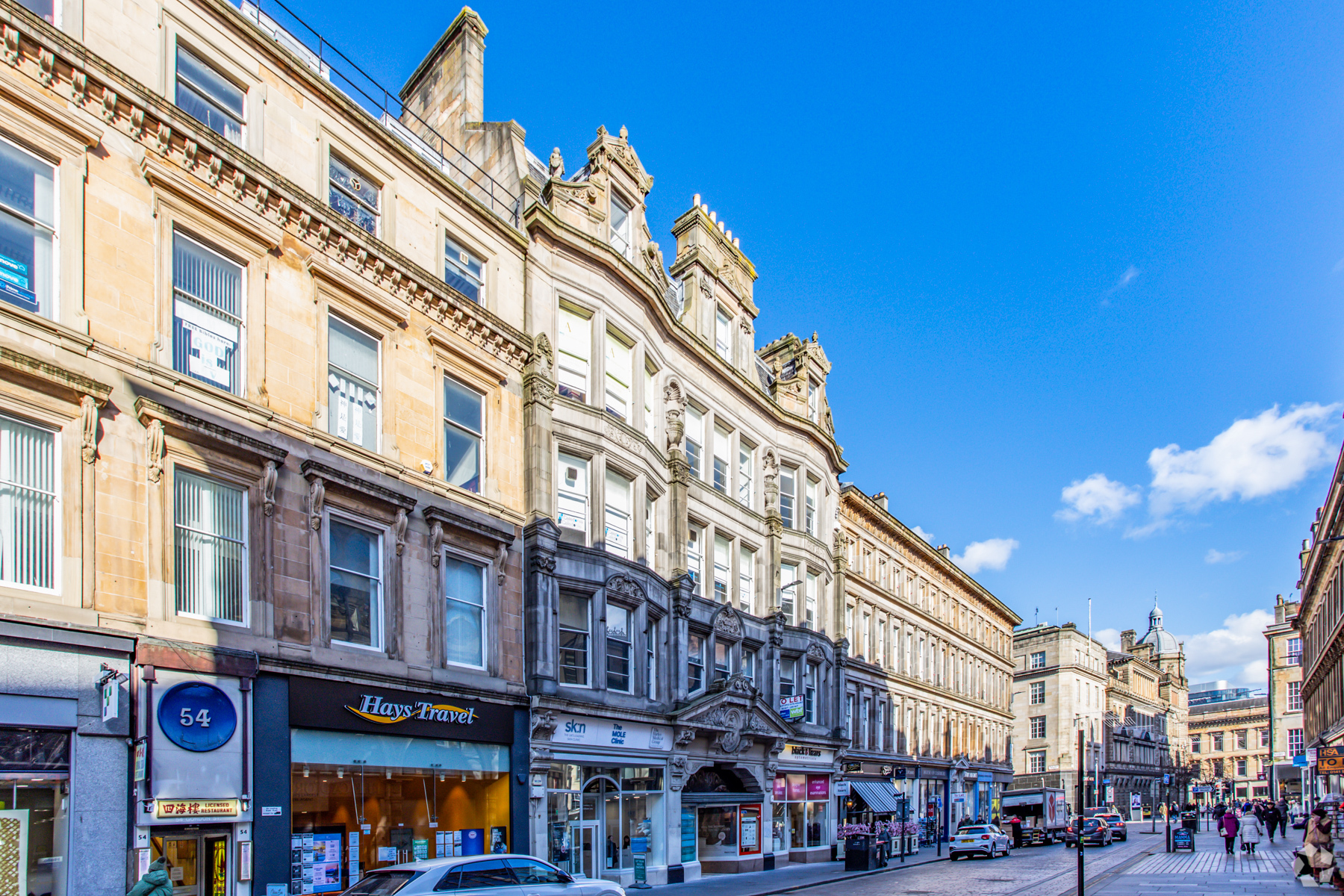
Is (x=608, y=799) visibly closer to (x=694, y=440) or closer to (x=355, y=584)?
(x=355, y=584)

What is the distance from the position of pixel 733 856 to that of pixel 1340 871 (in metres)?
16.6

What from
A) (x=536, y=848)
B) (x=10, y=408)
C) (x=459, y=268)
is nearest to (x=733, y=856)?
(x=536, y=848)

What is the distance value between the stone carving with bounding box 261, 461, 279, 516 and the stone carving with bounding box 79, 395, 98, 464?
3085 millimetres

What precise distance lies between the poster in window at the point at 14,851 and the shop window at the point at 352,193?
12006 mm

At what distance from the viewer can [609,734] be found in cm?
2558

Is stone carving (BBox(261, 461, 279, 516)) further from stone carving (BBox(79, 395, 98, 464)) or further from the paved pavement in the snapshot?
the paved pavement

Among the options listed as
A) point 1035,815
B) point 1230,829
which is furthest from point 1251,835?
point 1230,829

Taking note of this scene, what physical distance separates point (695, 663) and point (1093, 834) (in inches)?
1071

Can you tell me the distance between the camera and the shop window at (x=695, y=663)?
1220 inches

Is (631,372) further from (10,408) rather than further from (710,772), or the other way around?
(10,408)

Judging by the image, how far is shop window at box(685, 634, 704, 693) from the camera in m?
31.0

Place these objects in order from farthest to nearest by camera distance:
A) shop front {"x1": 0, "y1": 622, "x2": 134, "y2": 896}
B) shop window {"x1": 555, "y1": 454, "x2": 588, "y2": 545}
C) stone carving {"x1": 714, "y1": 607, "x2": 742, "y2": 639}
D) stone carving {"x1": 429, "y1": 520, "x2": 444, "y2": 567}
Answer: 1. stone carving {"x1": 714, "y1": 607, "x2": 742, "y2": 639}
2. shop window {"x1": 555, "y1": 454, "x2": 588, "y2": 545}
3. stone carving {"x1": 429, "y1": 520, "x2": 444, "y2": 567}
4. shop front {"x1": 0, "y1": 622, "x2": 134, "y2": 896}

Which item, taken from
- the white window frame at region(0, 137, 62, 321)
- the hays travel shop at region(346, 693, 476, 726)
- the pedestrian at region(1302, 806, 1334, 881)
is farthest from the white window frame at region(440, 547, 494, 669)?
the pedestrian at region(1302, 806, 1334, 881)

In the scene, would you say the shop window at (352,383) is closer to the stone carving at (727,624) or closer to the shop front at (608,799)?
the shop front at (608,799)
